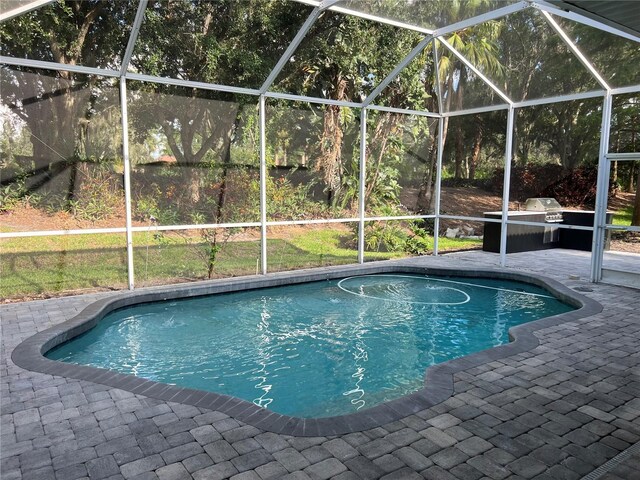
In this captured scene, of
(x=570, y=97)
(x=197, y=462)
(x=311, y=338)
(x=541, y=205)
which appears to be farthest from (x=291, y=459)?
(x=541, y=205)

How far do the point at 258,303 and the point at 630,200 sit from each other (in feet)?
37.8

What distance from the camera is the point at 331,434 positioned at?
270cm

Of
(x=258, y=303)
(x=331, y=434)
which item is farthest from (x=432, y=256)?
(x=331, y=434)

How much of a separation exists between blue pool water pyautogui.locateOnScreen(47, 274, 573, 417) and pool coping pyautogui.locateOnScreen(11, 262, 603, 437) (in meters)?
0.15

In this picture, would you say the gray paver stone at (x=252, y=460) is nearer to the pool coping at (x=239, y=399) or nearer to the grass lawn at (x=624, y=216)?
the pool coping at (x=239, y=399)

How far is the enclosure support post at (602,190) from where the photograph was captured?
22.9 ft

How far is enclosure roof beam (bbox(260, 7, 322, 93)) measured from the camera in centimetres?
608

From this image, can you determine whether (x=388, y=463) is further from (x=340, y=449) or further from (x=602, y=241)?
(x=602, y=241)

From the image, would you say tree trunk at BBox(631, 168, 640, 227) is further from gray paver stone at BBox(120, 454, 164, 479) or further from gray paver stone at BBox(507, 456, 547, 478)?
gray paver stone at BBox(120, 454, 164, 479)

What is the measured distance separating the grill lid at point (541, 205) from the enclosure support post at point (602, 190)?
489 centimetres

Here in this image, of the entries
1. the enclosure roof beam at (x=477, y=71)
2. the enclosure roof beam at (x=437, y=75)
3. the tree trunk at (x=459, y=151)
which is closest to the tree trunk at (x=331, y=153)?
the enclosure roof beam at (x=437, y=75)

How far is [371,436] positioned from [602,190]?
252 inches

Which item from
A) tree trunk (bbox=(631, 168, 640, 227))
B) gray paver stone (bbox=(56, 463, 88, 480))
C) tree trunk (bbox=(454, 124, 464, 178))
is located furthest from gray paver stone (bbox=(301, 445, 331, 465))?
tree trunk (bbox=(454, 124, 464, 178))

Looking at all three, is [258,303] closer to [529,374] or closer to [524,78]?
[529,374]
